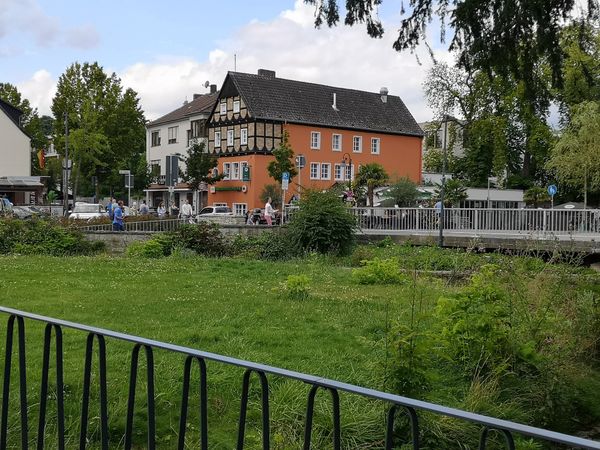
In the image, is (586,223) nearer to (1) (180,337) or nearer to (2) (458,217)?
(2) (458,217)

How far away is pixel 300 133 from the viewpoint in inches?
2464

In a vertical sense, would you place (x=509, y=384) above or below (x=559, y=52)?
below

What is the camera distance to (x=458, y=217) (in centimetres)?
2825

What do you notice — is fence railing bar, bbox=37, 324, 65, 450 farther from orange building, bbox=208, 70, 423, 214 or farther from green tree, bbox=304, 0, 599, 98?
orange building, bbox=208, 70, 423, 214

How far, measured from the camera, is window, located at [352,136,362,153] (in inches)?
2598

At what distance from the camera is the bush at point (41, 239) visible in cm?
2078

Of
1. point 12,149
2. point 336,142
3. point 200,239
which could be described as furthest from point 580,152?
point 12,149

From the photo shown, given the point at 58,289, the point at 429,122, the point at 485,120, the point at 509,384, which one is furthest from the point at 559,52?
the point at 429,122

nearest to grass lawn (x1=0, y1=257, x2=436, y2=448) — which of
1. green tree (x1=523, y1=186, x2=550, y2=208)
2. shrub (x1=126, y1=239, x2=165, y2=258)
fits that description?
shrub (x1=126, y1=239, x2=165, y2=258)

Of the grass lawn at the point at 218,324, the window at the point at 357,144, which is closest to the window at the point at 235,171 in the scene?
the window at the point at 357,144

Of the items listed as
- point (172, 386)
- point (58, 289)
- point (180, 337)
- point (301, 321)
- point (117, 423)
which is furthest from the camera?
point (58, 289)

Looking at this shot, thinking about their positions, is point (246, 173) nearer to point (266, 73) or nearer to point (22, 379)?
point (266, 73)

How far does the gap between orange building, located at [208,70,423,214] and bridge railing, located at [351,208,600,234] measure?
91.5 feet

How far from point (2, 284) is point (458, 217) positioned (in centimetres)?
1961
